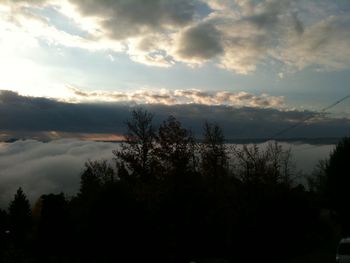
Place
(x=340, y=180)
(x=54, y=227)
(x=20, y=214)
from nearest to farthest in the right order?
(x=340, y=180)
(x=54, y=227)
(x=20, y=214)

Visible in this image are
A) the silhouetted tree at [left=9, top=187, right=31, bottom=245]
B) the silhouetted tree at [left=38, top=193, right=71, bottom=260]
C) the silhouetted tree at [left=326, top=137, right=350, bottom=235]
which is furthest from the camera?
the silhouetted tree at [left=9, top=187, right=31, bottom=245]

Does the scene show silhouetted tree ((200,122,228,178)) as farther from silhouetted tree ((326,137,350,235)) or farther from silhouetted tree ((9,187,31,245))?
silhouetted tree ((9,187,31,245))

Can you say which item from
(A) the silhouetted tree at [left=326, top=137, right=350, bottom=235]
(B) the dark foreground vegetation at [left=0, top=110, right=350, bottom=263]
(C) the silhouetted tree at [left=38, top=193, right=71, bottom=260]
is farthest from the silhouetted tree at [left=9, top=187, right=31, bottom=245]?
(A) the silhouetted tree at [left=326, top=137, right=350, bottom=235]

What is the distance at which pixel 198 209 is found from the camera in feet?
154

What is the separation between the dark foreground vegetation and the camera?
3862 cm

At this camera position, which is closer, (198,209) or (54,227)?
(198,209)

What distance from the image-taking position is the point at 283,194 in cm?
4550

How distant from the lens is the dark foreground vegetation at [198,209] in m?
38.6

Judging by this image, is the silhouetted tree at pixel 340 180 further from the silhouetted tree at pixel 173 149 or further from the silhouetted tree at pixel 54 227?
the silhouetted tree at pixel 54 227

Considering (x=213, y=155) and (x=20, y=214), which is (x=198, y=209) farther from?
(x=20, y=214)

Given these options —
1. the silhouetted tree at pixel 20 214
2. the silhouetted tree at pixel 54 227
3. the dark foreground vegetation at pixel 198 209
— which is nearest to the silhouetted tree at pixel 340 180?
the dark foreground vegetation at pixel 198 209

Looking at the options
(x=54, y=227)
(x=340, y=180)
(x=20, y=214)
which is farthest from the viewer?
(x=20, y=214)

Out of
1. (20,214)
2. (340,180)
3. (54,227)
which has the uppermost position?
(340,180)

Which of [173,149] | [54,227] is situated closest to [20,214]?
[54,227]
